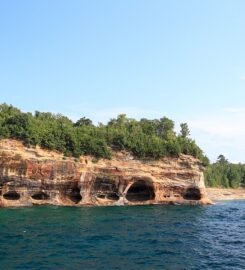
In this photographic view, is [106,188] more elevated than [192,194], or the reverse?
[106,188]

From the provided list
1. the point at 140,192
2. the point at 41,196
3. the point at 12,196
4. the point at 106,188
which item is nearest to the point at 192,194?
the point at 140,192

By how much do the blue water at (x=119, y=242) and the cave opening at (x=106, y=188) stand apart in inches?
596

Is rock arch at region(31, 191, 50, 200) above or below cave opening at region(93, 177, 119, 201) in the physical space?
below

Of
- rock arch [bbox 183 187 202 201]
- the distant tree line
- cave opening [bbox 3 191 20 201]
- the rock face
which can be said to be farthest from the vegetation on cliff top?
the distant tree line

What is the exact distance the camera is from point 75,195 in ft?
176

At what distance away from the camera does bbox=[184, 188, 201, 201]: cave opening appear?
196 ft

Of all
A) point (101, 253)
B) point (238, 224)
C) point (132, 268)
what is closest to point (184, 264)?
point (132, 268)

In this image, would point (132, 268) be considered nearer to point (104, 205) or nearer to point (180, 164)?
point (104, 205)

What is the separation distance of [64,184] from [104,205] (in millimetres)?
5802

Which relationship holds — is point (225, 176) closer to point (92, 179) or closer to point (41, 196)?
point (92, 179)

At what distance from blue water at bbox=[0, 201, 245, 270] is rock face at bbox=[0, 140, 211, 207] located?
10.4 meters

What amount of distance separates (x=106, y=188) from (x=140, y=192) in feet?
23.3

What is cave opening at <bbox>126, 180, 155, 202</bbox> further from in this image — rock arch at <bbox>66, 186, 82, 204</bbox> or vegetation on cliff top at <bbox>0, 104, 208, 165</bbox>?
rock arch at <bbox>66, 186, 82, 204</bbox>

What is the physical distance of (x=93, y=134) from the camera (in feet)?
192
